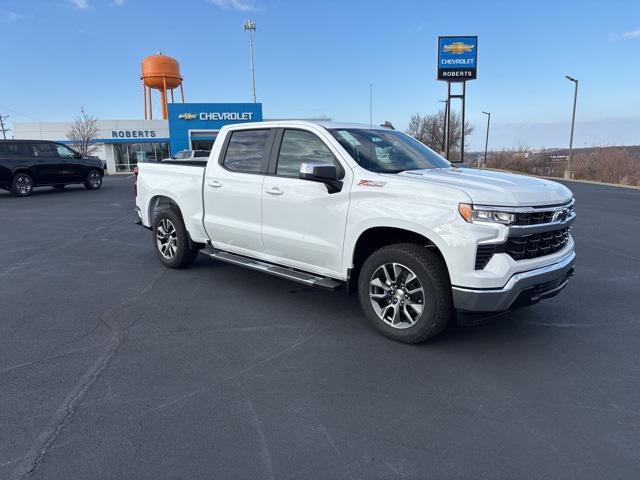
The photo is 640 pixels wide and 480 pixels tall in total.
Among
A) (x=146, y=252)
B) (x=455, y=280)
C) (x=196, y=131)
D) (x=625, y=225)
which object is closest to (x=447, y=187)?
(x=455, y=280)

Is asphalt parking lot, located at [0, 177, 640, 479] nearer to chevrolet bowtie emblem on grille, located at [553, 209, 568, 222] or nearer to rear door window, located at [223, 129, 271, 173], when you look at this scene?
chevrolet bowtie emblem on grille, located at [553, 209, 568, 222]

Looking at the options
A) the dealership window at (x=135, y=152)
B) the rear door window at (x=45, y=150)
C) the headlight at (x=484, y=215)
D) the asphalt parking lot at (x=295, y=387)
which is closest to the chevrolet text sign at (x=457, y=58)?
the dealership window at (x=135, y=152)

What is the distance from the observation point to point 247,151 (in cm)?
556

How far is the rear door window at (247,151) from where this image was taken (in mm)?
5371

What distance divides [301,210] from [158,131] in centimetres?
4402

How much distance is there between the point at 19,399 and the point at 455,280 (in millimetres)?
3247

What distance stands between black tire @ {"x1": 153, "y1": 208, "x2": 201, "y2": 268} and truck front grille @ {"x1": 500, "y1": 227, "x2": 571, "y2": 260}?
4.20 metres

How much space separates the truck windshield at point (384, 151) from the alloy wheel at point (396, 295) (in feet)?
3.22

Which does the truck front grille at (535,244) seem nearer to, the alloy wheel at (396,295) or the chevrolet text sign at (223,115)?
the alloy wheel at (396,295)

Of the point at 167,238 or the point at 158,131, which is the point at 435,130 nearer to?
the point at 158,131

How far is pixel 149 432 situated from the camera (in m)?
2.93

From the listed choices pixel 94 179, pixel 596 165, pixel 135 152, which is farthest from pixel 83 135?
pixel 596 165

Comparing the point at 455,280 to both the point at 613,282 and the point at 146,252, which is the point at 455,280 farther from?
the point at 146,252

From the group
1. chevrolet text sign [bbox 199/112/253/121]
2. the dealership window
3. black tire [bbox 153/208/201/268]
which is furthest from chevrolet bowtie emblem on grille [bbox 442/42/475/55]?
black tire [bbox 153/208/201/268]
